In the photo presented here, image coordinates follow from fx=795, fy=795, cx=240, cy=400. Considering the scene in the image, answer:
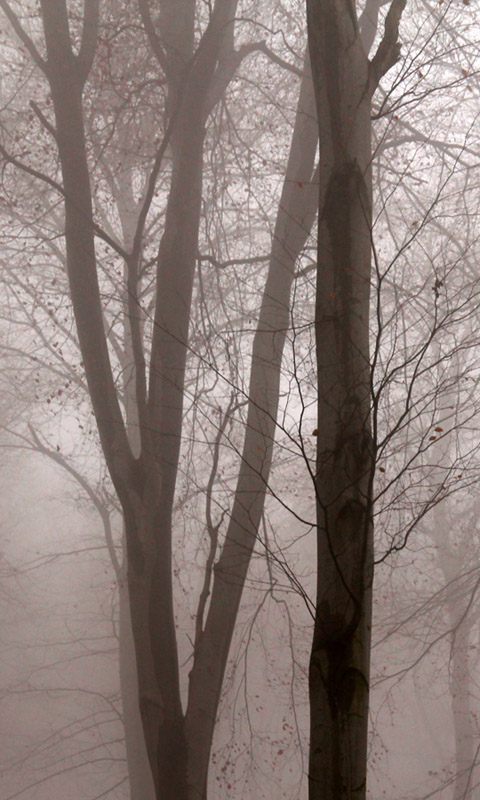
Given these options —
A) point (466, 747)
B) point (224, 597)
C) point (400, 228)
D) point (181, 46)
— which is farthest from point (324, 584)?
point (466, 747)

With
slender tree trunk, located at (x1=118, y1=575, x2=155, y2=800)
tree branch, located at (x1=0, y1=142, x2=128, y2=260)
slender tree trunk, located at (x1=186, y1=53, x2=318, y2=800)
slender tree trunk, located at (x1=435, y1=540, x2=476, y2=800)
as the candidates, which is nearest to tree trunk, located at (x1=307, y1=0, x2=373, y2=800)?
slender tree trunk, located at (x1=186, y1=53, x2=318, y2=800)

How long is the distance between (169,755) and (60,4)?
14.0 ft

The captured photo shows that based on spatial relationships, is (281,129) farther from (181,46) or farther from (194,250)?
(194,250)

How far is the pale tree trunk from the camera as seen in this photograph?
8.10 ft

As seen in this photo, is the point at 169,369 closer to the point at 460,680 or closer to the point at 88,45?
the point at 88,45

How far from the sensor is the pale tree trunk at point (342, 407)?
2469 millimetres

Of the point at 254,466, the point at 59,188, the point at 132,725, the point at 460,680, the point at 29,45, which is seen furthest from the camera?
the point at 460,680

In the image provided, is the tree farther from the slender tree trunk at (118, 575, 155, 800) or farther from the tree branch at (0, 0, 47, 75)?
the slender tree trunk at (118, 575, 155, 800)

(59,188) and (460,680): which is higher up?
(59,188)

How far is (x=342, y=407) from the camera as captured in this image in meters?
2.71

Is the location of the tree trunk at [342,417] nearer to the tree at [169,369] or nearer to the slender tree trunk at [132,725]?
the tree at [169,369]

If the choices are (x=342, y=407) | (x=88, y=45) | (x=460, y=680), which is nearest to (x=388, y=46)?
(x=342, y=407)

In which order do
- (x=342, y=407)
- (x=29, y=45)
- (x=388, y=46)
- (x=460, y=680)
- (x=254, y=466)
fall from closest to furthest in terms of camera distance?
(x=342, y=407) < (x=388, y=46) < (x=254, y=466) < (x=29, y=45) < (x=460, y=680)

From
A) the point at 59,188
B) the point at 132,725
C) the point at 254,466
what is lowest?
the point at 132,725
